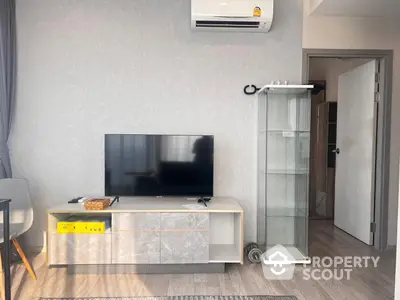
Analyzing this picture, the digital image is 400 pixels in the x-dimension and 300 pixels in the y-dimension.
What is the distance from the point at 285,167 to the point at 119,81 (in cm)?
187

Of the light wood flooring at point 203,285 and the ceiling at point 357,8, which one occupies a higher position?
the ceiling at point 357,8

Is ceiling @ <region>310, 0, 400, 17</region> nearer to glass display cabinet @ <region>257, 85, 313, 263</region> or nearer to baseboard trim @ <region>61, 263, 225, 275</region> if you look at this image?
glass display cabinet @ <region>257, 85, 313, 263</region>

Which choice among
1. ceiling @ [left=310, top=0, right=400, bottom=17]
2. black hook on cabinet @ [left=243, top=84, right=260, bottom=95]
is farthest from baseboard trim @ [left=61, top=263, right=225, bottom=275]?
ceiling @ [left=310, top=0, right=400, bottom=17]

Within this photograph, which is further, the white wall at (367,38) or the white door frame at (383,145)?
the white door frame at (383,145)

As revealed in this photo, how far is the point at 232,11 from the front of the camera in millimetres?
2975

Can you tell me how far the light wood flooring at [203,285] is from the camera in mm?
2428

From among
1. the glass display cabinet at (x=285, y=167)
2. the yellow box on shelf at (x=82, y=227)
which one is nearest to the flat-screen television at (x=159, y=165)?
the yellow box on shelf at (x=82, y=227)

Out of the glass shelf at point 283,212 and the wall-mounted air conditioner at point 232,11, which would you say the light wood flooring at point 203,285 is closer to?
the glass shelf at point 283,212

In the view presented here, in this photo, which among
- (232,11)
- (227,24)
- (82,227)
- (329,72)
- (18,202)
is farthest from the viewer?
(329,72)

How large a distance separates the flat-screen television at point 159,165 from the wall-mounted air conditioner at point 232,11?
1103 millimetres

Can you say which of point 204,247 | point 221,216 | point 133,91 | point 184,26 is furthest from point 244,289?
point 184,26

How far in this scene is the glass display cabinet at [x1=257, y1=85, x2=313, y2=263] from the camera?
10.3ft

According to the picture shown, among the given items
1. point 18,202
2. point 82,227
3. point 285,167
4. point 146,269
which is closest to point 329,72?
point 285,167

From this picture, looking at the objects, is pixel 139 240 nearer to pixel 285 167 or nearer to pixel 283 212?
pixel 283 212
